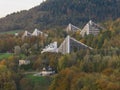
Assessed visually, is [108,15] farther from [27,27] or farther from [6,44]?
[6,44]

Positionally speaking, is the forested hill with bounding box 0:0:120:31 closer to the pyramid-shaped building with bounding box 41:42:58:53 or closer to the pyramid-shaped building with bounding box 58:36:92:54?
the pyramid-shaped building with bounding box 41:42:58:53

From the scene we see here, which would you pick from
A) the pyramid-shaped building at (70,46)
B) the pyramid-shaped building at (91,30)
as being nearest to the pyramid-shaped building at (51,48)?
the pyramid-shaped building at (70,46)

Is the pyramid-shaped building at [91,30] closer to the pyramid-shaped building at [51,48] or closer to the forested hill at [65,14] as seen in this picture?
the pyramid-shaped building at [51,48]

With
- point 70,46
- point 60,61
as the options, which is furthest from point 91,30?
point 60,61

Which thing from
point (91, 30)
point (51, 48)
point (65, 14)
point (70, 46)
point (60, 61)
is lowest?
point (60, 61)

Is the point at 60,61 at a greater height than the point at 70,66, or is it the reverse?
the point at 60,61

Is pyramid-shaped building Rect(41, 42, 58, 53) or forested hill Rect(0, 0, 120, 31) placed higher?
forested hill Rect(0, 0, 120, 31)

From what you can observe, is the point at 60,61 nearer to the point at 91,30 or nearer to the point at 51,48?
the point at 51,48

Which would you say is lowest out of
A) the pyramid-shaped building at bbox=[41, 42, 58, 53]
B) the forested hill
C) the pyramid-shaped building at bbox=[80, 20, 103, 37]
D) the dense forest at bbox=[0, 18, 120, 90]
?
the dense forest at bbox=[0, 18, 120, 90]

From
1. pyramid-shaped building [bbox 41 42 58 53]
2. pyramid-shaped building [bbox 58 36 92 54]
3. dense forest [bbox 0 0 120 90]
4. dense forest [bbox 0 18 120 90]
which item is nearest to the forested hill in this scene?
dense forest [bbox 0 0 120 90]

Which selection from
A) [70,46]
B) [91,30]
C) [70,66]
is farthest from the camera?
[91,30]
